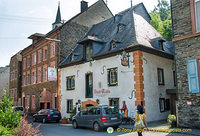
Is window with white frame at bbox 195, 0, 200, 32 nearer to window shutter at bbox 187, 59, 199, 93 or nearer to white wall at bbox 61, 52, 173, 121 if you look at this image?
window shutter at bbox 187, 59, 199, 93

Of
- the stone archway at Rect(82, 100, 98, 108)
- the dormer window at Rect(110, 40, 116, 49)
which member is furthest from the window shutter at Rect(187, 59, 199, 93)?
the stone archway at Rect(82, 100, 98, 108)

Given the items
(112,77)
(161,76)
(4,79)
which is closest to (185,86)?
(161,76)

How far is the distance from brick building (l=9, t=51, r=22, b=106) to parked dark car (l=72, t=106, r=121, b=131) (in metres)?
25.0

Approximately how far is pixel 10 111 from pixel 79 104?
13051 millimetres

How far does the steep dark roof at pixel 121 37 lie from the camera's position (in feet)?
57.6

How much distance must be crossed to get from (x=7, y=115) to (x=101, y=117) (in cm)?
606

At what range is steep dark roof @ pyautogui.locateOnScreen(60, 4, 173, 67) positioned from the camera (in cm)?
1755

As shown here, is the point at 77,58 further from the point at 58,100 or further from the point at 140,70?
the point at 140,70

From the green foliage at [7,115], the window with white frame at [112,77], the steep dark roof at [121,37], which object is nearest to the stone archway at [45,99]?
the steep dark roof at [121,37]

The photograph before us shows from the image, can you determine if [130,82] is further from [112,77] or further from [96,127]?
[96,127]

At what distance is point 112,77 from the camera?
59.1 feet

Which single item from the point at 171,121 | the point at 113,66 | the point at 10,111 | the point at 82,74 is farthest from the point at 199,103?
the point at 82,74

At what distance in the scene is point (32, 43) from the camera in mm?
32938

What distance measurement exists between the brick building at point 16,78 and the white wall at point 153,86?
2569cm
